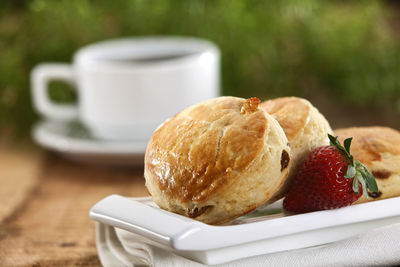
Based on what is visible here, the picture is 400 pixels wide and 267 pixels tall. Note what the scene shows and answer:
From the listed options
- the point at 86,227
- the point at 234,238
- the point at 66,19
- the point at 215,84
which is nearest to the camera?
the point at 234,238

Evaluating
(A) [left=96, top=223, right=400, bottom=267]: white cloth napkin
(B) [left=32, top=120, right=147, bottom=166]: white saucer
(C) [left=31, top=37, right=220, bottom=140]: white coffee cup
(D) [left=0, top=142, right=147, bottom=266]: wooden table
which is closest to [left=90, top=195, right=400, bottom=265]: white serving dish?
(A) [left=96, top=223, right=400, bottom=267]: white cloth napkin

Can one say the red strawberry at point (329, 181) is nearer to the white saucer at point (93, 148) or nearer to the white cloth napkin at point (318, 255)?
the white cloth napkin at point (318, 255)

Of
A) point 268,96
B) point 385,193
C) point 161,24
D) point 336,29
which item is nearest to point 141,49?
point 161,24

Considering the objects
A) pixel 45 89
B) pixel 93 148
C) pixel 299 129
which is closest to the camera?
pixel 299 129

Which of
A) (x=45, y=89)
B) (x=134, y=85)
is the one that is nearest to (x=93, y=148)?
(x=134, y=85)

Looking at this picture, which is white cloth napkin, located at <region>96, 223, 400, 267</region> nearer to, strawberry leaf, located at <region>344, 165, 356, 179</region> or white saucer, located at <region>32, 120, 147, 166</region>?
strawberry leaf, located at <region>344, 165, 356, 179</region>

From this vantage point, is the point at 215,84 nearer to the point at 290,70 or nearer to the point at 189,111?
the point at 290,70

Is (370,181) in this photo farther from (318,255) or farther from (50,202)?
(50,202)
